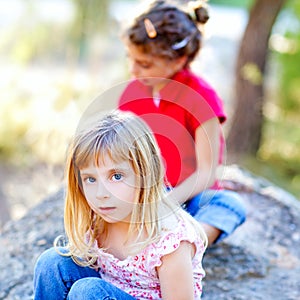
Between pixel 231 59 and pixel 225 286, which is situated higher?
pixel 225 286

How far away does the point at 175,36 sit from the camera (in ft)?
8.11

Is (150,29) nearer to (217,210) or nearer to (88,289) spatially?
(217,210)

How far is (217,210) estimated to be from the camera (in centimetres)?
235

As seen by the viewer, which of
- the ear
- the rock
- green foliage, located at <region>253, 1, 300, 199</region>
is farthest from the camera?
green foliage, located at <region>253, 1, 300, 199</region>

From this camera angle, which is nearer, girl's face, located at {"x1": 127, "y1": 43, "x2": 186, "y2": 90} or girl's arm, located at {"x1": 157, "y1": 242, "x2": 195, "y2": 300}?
girl's arm, located at {"x1": 157, "y1": 242, "x2": 195, "y2": 300}

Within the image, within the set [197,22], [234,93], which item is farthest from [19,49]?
[197,22]

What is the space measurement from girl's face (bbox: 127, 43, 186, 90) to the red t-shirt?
0.04 metres

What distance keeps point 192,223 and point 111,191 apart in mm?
258

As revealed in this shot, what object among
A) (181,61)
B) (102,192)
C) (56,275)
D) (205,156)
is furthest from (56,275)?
(181,61)

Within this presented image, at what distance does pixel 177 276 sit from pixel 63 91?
362cm

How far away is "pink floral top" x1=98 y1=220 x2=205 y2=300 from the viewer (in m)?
1.65

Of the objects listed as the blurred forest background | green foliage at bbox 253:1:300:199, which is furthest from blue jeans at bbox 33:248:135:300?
green foliage at bbox 253:1:300:199

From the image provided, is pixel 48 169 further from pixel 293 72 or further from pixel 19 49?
pixel 293 72

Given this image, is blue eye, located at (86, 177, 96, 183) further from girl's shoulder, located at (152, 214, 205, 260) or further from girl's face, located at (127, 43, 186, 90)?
girl's face, located at (127, 43, 186, 90)
